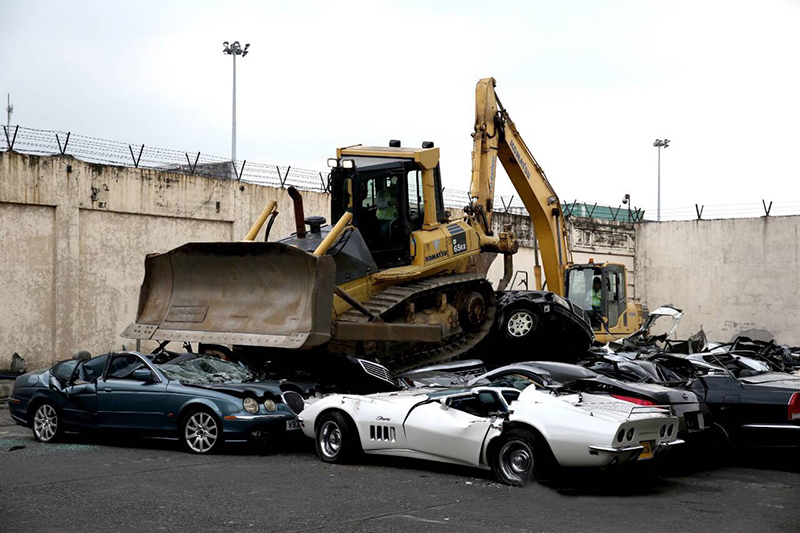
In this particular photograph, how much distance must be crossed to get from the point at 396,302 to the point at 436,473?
4864mm

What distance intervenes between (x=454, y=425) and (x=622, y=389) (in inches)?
85.9

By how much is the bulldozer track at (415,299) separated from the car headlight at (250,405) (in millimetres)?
2914

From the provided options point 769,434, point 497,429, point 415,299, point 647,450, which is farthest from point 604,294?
point 497,429

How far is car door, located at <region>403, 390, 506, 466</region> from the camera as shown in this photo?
1024 cm

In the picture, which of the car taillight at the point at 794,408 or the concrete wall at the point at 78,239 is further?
the concrete wall at the point at 78,239

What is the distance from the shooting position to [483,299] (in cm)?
1728

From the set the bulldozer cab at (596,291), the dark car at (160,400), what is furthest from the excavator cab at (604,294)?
the dark car at (160,400)

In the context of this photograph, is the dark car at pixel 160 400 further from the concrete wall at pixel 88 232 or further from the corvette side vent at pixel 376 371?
the concrete wall at pixel 88 232

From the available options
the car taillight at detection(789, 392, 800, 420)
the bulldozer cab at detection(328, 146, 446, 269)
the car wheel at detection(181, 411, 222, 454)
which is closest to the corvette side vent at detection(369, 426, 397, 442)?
the car wheel at detection(181, 411, 222, 454)

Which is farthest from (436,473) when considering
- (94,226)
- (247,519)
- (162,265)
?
(94,226)

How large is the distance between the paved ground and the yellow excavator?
7.69ft

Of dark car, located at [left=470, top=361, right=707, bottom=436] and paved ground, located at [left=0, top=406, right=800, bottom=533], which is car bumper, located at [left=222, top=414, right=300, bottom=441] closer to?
paved ground, located at [left=0, top=406, right=800, bottom=533]

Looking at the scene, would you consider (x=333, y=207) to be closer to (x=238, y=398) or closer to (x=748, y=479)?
(x=238, y=398)

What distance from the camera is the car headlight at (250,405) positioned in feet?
39.3
